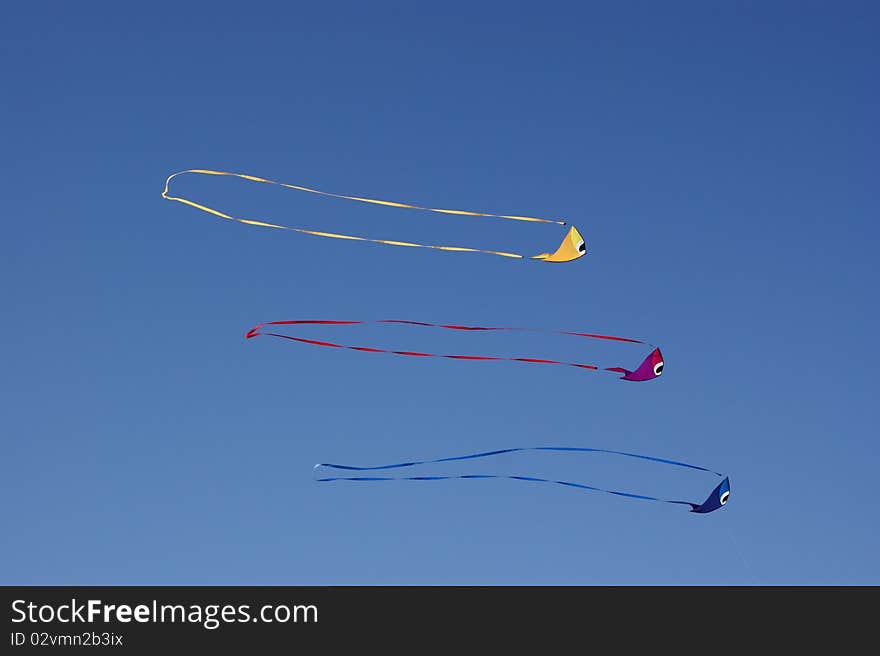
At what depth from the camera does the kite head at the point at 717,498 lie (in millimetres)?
24406

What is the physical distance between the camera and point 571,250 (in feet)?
77.4

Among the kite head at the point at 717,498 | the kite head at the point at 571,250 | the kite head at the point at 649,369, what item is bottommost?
the kite head at the point at 717,498

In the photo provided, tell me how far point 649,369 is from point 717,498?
9.51 ft

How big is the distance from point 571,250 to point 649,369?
9.08 feet

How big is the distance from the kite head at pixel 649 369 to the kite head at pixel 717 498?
103 inches

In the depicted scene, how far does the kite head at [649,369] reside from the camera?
24.0m

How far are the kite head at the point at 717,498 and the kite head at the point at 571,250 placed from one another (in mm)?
5379

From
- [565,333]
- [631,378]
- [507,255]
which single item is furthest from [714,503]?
[507,255]

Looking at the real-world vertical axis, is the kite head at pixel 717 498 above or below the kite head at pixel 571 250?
below

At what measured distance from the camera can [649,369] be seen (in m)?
24.1

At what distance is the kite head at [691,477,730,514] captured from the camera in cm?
2441
